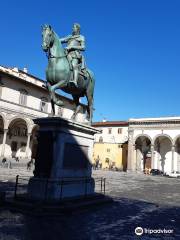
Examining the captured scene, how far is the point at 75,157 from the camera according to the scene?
9.55 metres

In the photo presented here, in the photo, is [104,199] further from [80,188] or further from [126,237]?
[126,237]

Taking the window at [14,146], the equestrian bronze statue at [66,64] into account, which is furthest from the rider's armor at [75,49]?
the window at [14,146]

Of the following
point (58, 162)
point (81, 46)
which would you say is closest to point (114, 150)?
point (81, 46)

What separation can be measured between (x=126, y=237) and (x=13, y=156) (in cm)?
3350

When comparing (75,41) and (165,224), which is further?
(75,41)

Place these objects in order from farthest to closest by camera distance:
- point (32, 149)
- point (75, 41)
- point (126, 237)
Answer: point (32, 149) < point (75, 41) < point (126, 237)

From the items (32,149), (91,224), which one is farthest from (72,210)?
(32,149)

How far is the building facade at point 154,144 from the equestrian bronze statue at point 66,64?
3640 cm

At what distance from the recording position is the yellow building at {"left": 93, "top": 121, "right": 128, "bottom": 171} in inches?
2019

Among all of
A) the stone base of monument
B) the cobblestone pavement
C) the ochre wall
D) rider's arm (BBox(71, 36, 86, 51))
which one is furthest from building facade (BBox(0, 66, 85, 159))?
the cobblestone pavement

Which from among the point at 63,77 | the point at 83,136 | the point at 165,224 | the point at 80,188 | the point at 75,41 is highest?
the point at 75,41

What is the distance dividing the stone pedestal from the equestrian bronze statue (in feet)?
3.34

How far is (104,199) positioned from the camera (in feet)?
32.7

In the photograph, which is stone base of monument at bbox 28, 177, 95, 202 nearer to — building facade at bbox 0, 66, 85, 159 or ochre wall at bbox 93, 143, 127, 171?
building facade at bbox 0, 66, 85, 159
